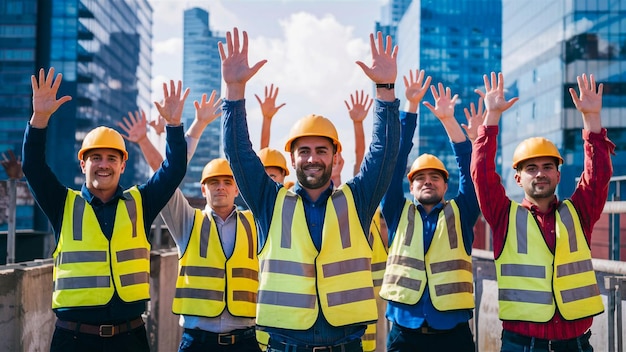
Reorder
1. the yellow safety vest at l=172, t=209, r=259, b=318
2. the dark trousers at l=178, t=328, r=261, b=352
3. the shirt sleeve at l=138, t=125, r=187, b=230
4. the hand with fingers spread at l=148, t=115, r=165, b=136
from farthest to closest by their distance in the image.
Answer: the hand with fingers spread at l=148, t=115, r=165, b=136 < the yellow safety vest at l=172, t=209, r=259, b=318 < the dark trousers at l=178, t=328, r=261, b=352 < the shirt sleeve at l=138, t=125, r=187, b=230

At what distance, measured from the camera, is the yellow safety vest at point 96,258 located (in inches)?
202

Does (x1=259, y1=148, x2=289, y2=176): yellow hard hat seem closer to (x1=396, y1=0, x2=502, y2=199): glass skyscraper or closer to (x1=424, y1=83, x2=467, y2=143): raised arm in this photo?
(x1=424, y1=83, x2=467, y2=143): raised arm

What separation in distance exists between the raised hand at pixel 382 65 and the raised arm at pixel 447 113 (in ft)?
4.62

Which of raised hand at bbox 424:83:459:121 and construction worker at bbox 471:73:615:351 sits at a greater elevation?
raised hand at bbox 424:83:459:121

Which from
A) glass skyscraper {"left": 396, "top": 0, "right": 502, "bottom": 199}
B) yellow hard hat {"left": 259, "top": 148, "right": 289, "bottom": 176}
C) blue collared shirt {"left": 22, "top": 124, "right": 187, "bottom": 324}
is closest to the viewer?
blue collared shirt {"left": 22, "top": 124, "right": 187, "bottom": 324}

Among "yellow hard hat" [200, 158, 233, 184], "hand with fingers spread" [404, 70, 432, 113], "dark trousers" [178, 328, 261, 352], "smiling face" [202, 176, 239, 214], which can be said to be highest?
"hand with fingers spread" [404, 70, 432, 113]

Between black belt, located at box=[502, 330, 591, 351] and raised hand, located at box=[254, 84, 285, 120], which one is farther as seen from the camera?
raised hand, located at box=[254, 84, 285, 120]

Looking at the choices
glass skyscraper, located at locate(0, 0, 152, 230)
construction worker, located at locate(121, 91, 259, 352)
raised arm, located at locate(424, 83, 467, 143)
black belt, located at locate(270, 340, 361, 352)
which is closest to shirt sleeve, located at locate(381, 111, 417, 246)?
raised arm, located at locate(424, 83, 467, 143)

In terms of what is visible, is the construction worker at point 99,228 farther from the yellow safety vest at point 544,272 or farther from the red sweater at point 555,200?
the yellow safety vest at point 544,272

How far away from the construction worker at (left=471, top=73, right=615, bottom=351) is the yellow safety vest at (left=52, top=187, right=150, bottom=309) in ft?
8.11

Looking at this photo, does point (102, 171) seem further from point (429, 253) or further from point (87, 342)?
point (429, 253)

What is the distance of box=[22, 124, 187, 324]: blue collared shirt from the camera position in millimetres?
5117

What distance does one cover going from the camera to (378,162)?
176 inches

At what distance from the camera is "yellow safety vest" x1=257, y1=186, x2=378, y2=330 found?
4273mm
